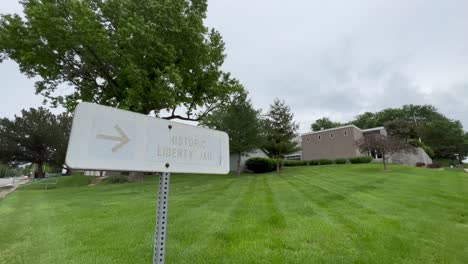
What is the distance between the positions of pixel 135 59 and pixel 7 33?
6.56 m

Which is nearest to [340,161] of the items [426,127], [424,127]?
[424,127]

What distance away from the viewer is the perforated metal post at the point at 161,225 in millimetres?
1330

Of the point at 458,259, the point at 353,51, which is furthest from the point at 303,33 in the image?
the point at 458,259

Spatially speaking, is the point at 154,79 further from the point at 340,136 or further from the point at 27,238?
the point at 340,136

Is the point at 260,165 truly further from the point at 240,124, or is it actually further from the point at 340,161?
the point at 340,161

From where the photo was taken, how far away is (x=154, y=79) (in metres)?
11.9

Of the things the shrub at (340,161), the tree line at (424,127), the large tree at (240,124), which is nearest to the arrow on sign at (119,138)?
the large tree at (240,124)

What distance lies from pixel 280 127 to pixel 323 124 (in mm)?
39352

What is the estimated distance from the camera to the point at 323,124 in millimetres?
55594

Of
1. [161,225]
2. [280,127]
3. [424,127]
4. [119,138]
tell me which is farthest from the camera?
[424,127]

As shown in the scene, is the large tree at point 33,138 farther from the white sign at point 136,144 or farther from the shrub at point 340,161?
the white sign at point 136,144

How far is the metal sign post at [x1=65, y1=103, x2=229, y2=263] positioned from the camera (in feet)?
3.66

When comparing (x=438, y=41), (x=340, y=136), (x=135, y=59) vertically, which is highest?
(x=438, y=41)

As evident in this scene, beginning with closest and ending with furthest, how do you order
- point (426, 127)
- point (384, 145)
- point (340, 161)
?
point (384, 145)
point (340, 161)
point (426, 127)
